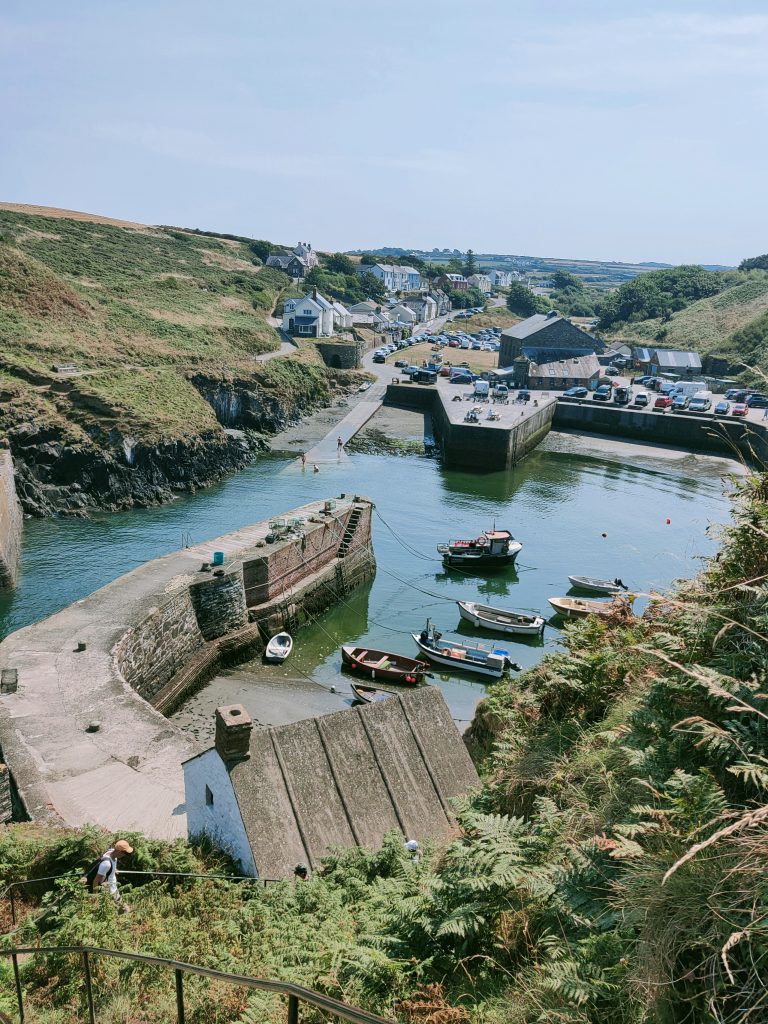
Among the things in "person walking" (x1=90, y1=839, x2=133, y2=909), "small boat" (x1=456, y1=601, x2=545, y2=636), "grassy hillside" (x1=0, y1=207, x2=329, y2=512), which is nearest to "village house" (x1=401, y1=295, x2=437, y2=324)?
"grassy hillside" (x1=0, y1=207, x2=329, y2=512)

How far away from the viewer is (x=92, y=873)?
10.1m

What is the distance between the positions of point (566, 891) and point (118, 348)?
61.3 m

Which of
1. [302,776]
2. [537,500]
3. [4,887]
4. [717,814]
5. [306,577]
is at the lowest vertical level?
[537,500]

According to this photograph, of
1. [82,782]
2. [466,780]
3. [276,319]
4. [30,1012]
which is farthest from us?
[276,319]

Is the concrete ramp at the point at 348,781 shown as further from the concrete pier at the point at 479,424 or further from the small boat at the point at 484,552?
the concrete pier at the point at 479,424

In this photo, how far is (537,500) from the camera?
169 feet

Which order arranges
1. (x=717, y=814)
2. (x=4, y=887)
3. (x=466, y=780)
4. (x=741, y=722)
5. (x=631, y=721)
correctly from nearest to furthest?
(x=717, y=814), (x=741, y=722), (x=631, y=721), (x=4, y=887), (x=466, y=780)

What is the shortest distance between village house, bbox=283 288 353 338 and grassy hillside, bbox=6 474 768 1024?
85453 mm

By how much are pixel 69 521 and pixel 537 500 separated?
2953 cm

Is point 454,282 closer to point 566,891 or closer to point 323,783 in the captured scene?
point 323,783

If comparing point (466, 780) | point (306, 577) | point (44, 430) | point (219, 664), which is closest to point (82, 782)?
point (466, 780)

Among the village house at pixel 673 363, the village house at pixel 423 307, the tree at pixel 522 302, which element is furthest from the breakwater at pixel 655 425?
the tree at pixel 522 302

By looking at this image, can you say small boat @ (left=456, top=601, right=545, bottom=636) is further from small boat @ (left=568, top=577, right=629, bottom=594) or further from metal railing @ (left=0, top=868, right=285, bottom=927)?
metal railing @ (left=0, top=868, right=285, bottom=927)

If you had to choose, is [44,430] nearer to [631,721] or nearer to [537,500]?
[537,500]
